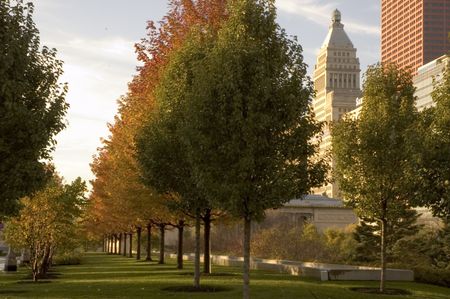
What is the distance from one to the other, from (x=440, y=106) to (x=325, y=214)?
111103mm

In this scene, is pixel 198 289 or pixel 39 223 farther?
pixel 39 223

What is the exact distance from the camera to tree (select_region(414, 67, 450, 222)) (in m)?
21.1

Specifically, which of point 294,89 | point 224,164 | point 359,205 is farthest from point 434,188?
point 224,164

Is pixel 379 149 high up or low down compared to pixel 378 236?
up

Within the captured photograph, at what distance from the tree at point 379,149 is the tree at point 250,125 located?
5.88 metres

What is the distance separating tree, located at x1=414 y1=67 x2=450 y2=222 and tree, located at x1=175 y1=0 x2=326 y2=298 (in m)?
4.04

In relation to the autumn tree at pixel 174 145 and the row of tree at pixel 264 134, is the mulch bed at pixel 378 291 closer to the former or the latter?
the row of tree at pixel 264 134

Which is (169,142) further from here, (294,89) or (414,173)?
(414,173)

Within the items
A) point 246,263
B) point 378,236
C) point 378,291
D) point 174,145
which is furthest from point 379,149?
point 378,236

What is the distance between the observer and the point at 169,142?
24594 mm

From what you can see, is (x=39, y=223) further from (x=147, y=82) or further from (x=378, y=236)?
(x=378, y=236)

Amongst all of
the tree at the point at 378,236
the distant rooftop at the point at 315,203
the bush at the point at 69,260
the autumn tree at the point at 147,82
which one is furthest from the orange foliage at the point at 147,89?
the distant rooftop at the point at 315,203

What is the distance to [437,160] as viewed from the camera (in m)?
21.3

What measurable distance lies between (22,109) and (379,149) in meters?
15.0
